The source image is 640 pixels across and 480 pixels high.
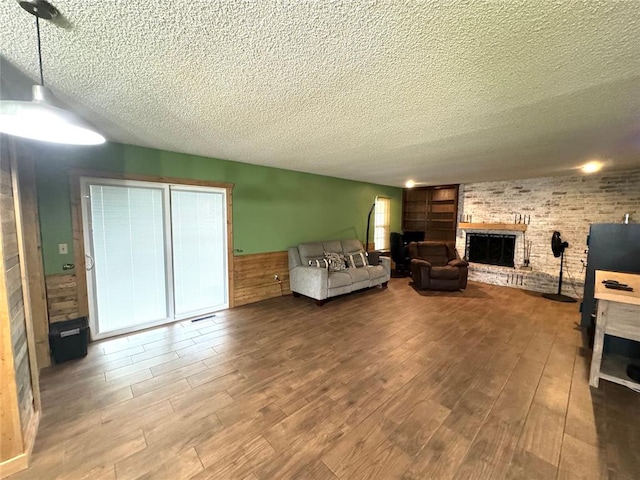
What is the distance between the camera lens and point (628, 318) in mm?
2148

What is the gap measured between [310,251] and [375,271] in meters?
1.36

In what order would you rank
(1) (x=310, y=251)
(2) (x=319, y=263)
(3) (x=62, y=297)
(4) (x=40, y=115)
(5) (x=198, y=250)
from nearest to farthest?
(4) (x=40, y=115) → (3) (x=62, y=297) → (5) (x=198, y=250) → (2) (x=319, y=263) → (1) (x=310, y=251)

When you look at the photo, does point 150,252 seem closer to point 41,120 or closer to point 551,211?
point 41,120

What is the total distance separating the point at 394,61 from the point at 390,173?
146 inches

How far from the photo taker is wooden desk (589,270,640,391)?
2.12 metres

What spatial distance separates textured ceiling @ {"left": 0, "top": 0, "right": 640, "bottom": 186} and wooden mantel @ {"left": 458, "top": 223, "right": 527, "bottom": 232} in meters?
2.76

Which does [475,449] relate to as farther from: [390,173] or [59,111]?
[390,173]

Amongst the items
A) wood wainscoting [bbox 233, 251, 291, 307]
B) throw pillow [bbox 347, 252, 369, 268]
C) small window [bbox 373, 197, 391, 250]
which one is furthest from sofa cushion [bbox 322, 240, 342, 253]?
small window [bbox 373, 197, 391, 250]

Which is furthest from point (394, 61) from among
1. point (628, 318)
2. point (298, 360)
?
point (628, 318)

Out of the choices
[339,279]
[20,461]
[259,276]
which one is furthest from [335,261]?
[20,461]

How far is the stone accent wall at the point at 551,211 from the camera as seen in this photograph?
14.8 ft

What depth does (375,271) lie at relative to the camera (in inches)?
200

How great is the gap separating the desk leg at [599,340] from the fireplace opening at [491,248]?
378 cm

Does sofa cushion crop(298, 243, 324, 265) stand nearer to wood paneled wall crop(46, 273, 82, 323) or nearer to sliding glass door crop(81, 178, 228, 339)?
sliding glass door crop(81, 178, 228, 339)
